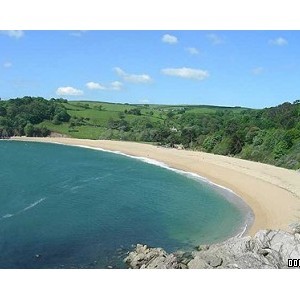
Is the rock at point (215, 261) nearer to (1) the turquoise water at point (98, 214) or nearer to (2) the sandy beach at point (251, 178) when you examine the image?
(1) the turquoise water at point (98, 214)

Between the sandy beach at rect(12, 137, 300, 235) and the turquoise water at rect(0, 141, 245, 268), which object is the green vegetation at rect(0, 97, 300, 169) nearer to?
the sandy beach at rect(12, 137, 300, 235)

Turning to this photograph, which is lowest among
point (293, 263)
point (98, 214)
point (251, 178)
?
point (98, 214)

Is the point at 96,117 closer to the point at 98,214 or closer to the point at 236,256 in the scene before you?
the point at 98,214

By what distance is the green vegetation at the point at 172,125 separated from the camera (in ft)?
127

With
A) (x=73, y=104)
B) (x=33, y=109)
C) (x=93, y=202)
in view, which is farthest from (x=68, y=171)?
(x=73, y=104)

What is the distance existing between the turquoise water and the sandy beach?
150 cm

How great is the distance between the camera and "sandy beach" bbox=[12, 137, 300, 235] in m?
22.3

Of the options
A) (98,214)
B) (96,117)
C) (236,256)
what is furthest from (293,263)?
(96,117)

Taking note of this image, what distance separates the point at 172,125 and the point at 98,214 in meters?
34.1

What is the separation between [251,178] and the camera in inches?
1240

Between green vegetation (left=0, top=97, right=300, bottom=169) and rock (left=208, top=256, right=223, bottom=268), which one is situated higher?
green vegetation (left=0, top=97, right=300, bottom=169)

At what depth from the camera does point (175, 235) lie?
19719 millimetres

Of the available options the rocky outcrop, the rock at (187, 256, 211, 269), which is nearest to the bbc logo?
the rocky outcrop

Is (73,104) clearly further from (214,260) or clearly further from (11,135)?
(214,260)
